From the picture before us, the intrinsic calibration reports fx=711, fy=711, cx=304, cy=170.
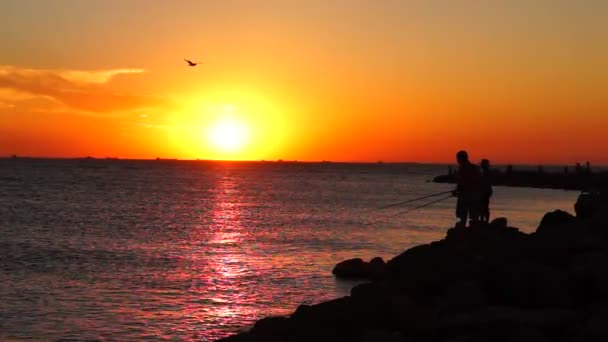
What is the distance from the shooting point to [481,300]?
8.89 m

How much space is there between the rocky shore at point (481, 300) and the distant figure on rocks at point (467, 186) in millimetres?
2113

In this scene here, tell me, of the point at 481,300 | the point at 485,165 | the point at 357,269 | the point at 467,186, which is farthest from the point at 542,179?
the point at 481,300

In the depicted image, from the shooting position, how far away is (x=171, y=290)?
17.5 m

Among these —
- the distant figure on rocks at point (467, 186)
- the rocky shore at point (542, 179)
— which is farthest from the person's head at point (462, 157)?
the rocky shore at point (542, 179)

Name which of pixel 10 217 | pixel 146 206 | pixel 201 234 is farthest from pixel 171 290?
pixel 146 206

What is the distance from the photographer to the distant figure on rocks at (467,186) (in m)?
13.7

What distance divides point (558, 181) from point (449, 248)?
198 ft

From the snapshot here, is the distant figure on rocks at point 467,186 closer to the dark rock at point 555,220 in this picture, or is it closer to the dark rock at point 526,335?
the dark rock at point 555,220

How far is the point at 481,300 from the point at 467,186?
5215 mm

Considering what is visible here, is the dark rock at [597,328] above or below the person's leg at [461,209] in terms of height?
below

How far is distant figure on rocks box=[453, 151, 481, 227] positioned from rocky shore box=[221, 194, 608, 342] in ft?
6.93

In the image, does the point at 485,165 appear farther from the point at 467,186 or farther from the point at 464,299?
the point at 464,299

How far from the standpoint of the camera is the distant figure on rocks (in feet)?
44.9

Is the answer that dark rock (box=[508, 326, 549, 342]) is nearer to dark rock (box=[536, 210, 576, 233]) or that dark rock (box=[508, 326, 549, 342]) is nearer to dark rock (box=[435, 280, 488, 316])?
dark rock (box=[435, 280, 488, 316])
